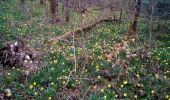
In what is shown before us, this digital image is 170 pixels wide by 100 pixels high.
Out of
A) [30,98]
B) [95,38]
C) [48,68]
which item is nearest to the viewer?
[30,98]

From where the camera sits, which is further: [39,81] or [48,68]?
[48,68]

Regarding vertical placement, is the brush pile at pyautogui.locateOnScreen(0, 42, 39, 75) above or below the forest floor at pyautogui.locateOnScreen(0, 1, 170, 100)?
above

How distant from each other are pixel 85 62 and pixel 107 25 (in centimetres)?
939

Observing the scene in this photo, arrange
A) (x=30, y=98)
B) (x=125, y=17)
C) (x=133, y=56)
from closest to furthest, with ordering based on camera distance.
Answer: (x=30, y=98)
(x=133, y=56)
(x=125, y=17)

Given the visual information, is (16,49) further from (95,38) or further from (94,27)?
(94,27)

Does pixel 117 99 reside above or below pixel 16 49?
below

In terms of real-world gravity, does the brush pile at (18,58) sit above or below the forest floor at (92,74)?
above

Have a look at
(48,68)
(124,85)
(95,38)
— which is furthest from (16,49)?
(95,38)

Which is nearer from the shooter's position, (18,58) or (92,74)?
(92,74)

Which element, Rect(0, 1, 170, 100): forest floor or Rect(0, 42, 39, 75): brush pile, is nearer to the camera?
Rect(0, 1, 170, 100): forest floor

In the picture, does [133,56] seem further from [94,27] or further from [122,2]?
[122,2]

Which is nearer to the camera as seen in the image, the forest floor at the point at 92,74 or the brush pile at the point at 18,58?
the forest floor at the point at 92,74

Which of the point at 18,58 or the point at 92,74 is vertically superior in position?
the point at 18,58

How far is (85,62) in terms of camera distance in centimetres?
1005
